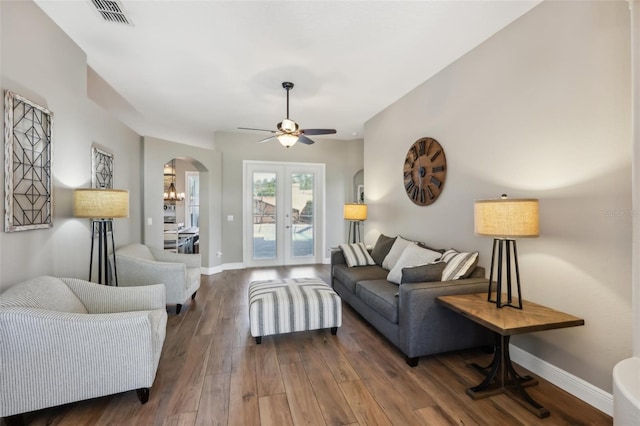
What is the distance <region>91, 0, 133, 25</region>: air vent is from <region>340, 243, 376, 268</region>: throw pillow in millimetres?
3445

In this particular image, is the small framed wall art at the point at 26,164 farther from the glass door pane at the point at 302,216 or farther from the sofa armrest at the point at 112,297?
the glass door pane at the point at 302,216

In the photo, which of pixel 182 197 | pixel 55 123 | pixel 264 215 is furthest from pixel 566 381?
pixel 182 197

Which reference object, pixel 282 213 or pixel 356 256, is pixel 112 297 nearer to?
pixel 356 256

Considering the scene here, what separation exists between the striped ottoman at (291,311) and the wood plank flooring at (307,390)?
17cm

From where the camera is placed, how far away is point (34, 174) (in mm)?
2219

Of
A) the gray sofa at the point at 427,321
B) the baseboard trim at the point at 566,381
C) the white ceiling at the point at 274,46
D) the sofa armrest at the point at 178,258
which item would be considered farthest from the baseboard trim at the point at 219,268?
the baseboard trim at the point at 566,381

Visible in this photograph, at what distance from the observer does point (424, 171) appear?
146 inches

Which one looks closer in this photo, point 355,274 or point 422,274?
point 422,274

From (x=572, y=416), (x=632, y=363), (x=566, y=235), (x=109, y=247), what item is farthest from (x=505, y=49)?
(x=109, y=247)

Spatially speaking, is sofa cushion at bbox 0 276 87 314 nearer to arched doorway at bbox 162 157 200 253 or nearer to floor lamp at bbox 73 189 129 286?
floor lamp at bbox 73 189 129 286

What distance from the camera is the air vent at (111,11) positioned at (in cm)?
218

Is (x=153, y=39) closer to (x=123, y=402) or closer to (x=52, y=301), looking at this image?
(x=52, y=301)

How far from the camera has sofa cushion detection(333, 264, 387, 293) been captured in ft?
11.6

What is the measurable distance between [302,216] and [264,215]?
861 millimetres
